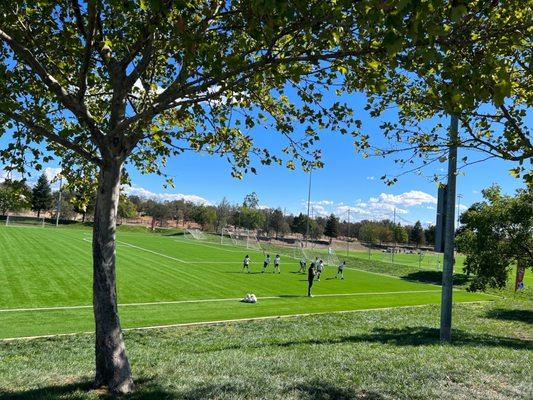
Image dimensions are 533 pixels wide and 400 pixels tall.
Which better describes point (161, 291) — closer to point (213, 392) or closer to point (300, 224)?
point (213, 392)

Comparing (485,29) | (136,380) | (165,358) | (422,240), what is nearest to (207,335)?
(165,358)

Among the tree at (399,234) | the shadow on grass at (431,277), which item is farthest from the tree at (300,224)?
the shadow on grass at (431,277)

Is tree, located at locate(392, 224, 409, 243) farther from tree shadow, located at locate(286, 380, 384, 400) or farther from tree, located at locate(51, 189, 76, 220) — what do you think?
tree shadow, located at locate(286, 380, 384, 400)

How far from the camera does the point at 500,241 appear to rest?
67.6ft

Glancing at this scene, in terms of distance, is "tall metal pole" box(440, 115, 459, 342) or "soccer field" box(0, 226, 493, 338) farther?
"soccer field" box(0, 226, 493, 338)

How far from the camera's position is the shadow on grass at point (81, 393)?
20.9 feet

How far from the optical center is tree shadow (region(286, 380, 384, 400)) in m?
6.40

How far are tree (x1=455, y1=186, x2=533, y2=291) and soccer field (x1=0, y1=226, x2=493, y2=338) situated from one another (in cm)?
671

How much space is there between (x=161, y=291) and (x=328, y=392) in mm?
20401

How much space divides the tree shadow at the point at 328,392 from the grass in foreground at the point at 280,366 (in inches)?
0.6

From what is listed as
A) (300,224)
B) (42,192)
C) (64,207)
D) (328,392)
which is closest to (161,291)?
(328,392)

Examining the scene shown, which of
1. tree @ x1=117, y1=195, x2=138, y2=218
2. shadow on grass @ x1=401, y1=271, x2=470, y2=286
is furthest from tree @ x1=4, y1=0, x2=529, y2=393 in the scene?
shadow on grass @ x1=401, y1=271, x2=470, y2=286

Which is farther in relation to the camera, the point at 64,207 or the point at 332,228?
the point at 332,228

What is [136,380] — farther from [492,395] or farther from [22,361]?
[492,395]
